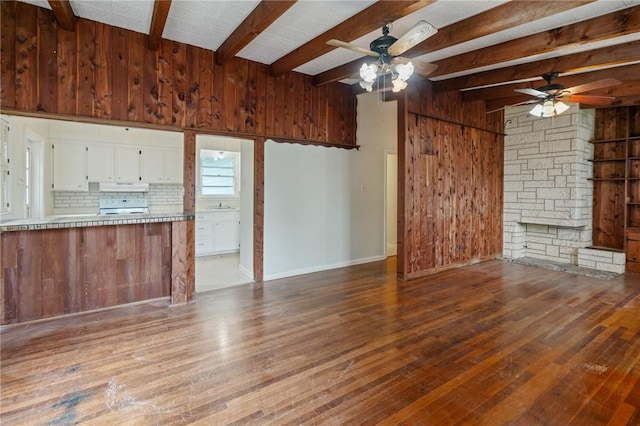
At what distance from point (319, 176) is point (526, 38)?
10.2ft

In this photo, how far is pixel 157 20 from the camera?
3.12 m

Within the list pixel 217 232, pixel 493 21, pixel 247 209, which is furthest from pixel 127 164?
pixel 493 21

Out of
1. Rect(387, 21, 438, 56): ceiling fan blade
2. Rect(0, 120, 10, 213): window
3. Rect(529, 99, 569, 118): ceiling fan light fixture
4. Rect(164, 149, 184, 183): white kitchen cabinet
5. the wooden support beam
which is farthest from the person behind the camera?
Rect(164, 149, 184, 183): white kitchen cabinet

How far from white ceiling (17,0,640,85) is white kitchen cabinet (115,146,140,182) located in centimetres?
292

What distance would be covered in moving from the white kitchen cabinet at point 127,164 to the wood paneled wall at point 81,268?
9.23ft

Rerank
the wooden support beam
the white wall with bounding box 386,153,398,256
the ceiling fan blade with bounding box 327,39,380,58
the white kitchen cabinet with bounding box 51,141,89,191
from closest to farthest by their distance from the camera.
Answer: the ceiling fan blade with bounding box 327,39,380,58 < the wooden support beam < the white kitchen cabinet with bounding box 51,141,89,191 < the white wall with bounding box 386,153,398,256

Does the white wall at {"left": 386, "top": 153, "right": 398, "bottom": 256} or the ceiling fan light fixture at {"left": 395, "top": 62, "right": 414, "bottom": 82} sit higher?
the ceiling fan light fixture at {"left": 395, "top": 62, "right": 414, "bottom": 82}

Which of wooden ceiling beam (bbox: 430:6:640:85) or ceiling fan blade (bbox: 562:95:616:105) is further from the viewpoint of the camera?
ceiling fan blade (bbox: 562:95:616:105)

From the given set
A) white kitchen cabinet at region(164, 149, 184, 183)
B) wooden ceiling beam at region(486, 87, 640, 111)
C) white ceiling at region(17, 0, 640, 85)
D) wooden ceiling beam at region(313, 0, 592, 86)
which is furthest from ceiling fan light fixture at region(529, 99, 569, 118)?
white kitchen cabinet at region(164, 149, 184, 183)

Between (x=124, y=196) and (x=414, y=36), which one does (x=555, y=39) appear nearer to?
(x=414, y=36)

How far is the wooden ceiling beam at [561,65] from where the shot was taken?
141 inches

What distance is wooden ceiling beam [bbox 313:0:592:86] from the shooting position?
2707 millimetres

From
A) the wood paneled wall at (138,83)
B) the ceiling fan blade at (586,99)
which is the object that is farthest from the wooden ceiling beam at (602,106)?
the wood paneled wall at (138,83)

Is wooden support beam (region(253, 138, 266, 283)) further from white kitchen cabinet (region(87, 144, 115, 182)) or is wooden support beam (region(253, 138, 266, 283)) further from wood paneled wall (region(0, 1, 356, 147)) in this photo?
white kitchen cabinet (region(87, 144, 115, 182))
